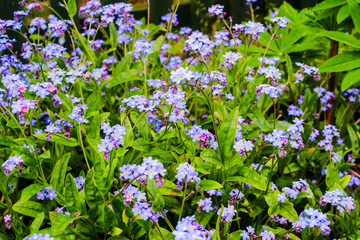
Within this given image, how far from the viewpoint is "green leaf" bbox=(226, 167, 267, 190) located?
1626 millimetres

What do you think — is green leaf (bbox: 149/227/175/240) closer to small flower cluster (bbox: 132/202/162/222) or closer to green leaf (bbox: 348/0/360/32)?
small flower cluster (bbox: 132/202/162/222)

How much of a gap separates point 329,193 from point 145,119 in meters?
1.05

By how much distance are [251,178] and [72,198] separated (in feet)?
2.72

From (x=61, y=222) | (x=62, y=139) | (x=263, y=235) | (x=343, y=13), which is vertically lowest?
(x=263, y=235)

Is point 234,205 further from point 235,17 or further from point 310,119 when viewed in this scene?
point 235,17

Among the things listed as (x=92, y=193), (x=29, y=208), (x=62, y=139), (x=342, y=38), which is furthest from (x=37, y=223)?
(x=342, y=38)

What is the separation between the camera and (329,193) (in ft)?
5.91

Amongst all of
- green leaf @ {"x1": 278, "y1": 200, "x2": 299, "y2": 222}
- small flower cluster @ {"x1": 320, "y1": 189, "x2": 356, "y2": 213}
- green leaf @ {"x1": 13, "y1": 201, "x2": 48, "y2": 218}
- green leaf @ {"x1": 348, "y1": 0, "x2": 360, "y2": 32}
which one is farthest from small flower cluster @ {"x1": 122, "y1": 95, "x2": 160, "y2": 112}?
green leaf @ {"x1": 348, "y1": 0, "x2": 360, "y2": 32}

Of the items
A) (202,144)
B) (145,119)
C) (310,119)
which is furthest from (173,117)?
(310,119)

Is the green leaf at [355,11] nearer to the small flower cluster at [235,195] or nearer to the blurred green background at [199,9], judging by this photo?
the small flower cluster at [235,195]

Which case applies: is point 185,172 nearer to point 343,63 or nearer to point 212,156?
→ point 212,156

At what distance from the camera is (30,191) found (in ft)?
5.70

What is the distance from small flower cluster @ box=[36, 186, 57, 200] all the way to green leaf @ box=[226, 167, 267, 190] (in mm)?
883

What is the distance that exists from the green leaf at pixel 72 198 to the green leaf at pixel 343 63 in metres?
1.60
